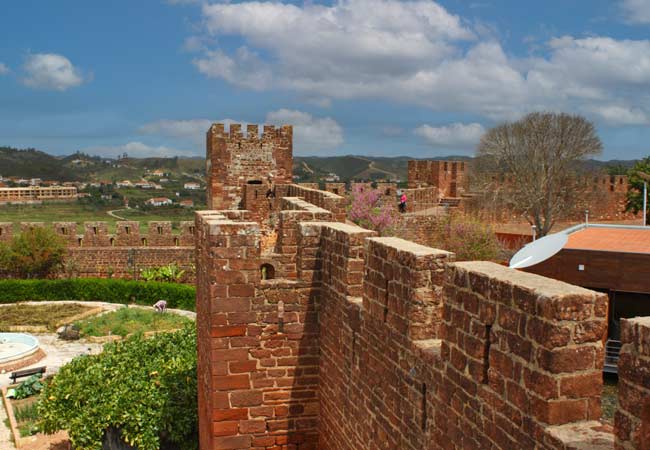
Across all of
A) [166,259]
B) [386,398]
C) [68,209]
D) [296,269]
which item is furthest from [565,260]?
[68,209]

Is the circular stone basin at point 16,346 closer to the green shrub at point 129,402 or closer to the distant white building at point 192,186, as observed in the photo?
the green shrub at point 129,402

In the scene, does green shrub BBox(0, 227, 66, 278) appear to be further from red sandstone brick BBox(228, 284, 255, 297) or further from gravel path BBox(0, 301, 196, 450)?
red sandstone brick BBox(228, 284, 255, 297)

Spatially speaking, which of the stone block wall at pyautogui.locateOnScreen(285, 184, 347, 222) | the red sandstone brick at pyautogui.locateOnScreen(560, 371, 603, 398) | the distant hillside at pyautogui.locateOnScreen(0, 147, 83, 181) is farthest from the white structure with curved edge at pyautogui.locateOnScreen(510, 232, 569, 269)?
the distant hillside at pyautogui.locateOnScreen(0, 147, 83, 181)

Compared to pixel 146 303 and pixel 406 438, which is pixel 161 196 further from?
pixel 406 438

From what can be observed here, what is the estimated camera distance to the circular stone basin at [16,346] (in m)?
19.8

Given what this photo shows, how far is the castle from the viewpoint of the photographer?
2732 mm

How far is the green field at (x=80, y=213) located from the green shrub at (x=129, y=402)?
51.8 m

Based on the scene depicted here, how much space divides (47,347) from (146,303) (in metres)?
6.34

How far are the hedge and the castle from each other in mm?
20256

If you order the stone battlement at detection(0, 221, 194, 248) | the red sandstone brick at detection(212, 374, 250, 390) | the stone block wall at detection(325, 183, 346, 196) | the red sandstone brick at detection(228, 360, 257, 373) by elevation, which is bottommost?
the stone battlement at detection(0, 221, 194, 248)

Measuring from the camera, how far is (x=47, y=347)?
21.9m

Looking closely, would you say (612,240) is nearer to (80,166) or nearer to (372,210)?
(372,210)

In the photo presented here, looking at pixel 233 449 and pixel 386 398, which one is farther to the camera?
pixel 233 449

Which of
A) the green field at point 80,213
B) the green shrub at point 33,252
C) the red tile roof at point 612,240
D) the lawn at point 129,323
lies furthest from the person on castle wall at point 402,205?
the green field at point 80,213
